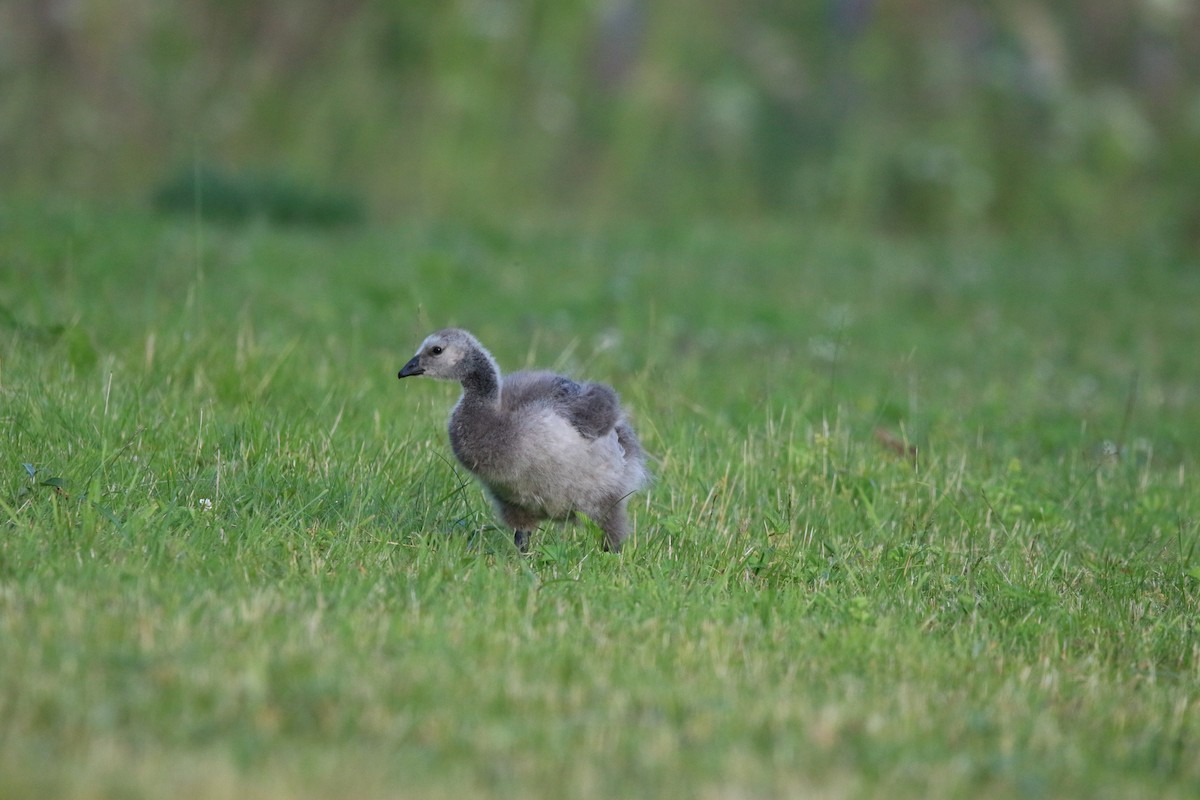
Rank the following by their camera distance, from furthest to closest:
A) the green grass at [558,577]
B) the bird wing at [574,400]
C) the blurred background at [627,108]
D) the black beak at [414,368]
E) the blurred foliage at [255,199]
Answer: the blurred background at [627,108] < the blurred foliage at [255,199] < the black beak at [414,368] < the bird wing at [574,400] < the green grass at [558,577]

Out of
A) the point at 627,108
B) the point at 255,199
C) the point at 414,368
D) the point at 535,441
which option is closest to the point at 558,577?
the point at 535,441

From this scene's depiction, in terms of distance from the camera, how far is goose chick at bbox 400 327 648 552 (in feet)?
19.7

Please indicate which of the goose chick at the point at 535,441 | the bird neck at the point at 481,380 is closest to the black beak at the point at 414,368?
the goose chick at the point at 535,441

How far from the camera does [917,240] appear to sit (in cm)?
2050

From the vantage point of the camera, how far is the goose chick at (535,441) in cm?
602

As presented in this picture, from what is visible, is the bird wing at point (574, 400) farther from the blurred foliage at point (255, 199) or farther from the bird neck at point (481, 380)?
the blurred foliage at point (255, 199)

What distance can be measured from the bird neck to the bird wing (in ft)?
0.26

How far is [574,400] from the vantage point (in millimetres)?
6324

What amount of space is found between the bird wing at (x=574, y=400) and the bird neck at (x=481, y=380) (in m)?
0.08

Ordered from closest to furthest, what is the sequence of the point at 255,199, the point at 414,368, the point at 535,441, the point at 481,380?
the point at 535,441, the point at 481,380, the point at 414,368, the point at 255,199

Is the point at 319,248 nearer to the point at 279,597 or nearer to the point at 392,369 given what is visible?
the point at 392,369

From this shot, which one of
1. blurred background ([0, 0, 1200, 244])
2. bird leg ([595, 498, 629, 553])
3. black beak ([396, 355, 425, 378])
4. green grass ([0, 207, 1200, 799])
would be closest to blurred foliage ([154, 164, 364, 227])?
blurred background ([0, 0, 1200, 244])

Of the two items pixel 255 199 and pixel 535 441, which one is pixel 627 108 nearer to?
pixel 255 199

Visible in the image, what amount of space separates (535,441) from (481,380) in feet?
1.47
